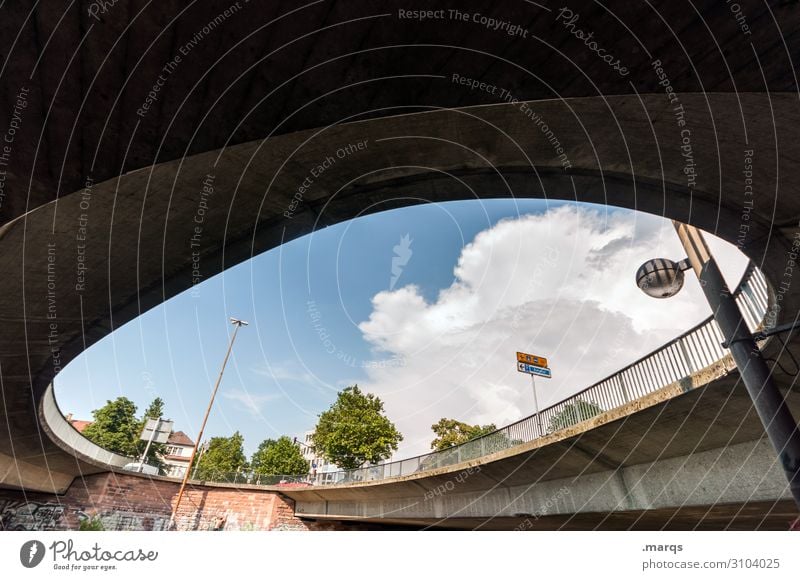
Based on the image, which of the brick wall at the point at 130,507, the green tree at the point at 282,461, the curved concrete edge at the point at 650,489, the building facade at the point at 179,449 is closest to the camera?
the curved concrete edge at the point at 650,489

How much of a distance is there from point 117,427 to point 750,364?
6738 cm

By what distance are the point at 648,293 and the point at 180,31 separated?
790 centimetres

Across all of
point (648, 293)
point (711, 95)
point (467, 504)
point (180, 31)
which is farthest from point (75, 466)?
point (711, 95)

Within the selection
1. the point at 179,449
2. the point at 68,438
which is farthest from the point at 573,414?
the point at 179,449

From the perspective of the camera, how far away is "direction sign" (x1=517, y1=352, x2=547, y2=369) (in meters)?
21.9

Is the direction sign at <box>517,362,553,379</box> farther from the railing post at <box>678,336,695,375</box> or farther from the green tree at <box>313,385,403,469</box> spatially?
the green tree at <box>313,385,403,469</box>

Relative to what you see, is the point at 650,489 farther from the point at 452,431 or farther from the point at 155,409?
the point at 155,409

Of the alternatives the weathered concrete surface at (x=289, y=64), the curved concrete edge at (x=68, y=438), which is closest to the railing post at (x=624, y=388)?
the weathered concrete surface at (x=289, y=64)

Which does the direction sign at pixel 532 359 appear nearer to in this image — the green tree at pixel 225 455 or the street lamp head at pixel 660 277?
the street lamp head at pixel 660 277

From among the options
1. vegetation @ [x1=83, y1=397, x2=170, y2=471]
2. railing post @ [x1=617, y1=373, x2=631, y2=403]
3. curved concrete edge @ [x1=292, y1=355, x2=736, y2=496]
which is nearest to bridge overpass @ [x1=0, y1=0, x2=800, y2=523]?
curved concrete edge @ [x1=292, y1=355, x2=736, y2=496]

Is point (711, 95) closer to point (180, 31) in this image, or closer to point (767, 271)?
point (767, 271)

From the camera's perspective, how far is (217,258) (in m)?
8.20

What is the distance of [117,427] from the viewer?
51125 mm

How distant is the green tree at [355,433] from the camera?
46.5 m
